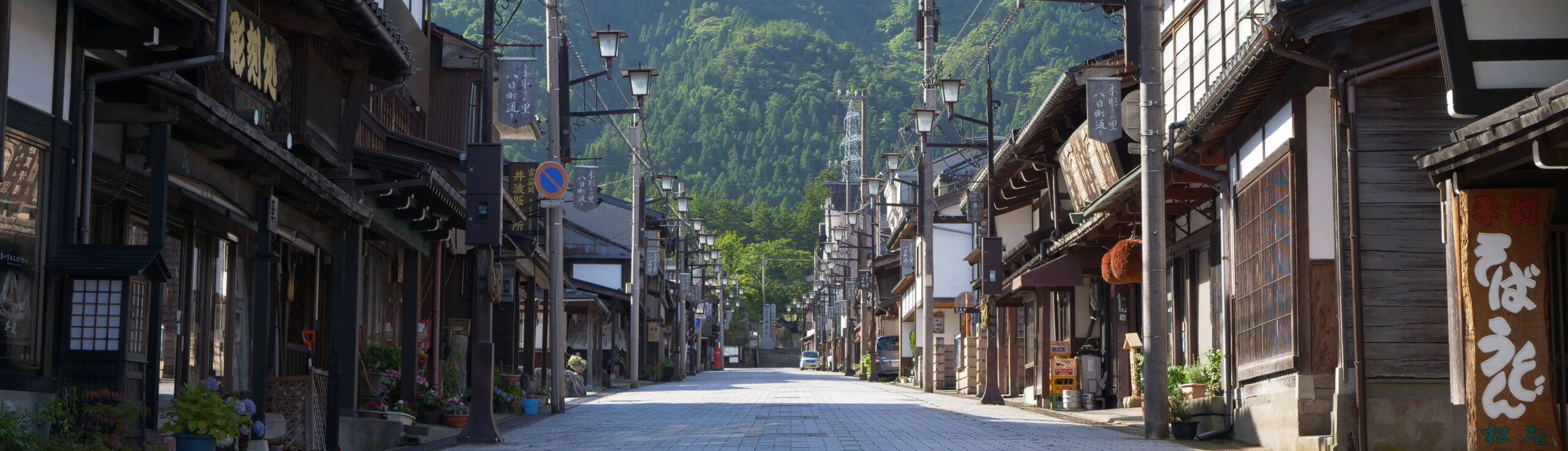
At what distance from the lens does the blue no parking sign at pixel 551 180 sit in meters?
24.2

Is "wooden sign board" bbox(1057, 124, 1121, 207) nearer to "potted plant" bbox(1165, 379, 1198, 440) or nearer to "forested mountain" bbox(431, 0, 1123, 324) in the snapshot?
"potted plant" bbox(1165, 379, 1198, 440)

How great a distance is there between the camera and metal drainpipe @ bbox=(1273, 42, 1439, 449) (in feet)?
42.7

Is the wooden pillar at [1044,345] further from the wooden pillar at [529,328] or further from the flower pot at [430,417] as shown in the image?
the flower pot at [430,417]

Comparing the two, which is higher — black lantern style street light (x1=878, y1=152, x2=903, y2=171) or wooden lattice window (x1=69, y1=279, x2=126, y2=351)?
black lantern style street light (x1=878, y1=152, x2=903, y2=171)

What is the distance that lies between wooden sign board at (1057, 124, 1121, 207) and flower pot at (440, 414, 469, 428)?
10876 mm

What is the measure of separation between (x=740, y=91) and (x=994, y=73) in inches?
1370

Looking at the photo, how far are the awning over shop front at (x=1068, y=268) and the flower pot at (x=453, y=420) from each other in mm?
11790

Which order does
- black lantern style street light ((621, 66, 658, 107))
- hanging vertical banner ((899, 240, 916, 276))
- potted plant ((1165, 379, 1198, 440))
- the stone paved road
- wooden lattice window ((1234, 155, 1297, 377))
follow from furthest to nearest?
hanging vertical banner ((899, 240, 916, 276))
black lantern style street light ((621, 66, 658, 107))
potted plant ((1165, 379, 1198, 440))
the stone paved road
wooden lattice window ((1234, 155, 1297, 377))

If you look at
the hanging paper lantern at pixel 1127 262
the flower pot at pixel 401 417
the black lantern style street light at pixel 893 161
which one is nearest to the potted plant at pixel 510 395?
the flower pot at pixel 401 417

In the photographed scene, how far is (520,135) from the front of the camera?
29.0 meters

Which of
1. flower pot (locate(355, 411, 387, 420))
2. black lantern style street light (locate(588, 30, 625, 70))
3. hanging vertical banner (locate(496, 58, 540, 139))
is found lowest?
flower pot (locate(355, 411, 387, 420))

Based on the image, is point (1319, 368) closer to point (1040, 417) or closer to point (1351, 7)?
point (1351, 7)

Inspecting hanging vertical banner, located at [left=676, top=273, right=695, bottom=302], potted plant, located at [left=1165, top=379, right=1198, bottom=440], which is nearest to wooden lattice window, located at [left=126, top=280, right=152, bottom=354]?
potted plant, located at [left=1165, top=379, right=1198, bottom=440]

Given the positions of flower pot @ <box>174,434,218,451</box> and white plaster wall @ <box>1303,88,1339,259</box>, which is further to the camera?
white plaster wall @ <box>1303,88,1339,259</box>
